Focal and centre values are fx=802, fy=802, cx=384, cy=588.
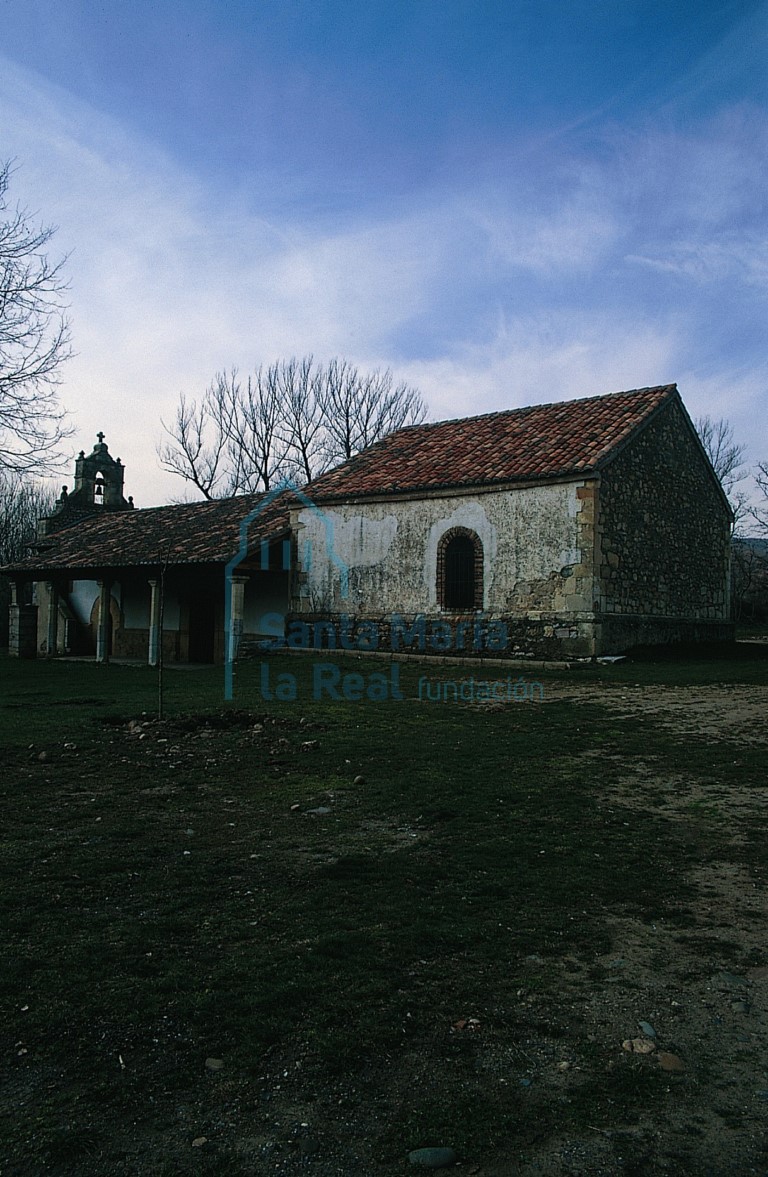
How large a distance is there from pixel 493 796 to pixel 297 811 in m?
1.47

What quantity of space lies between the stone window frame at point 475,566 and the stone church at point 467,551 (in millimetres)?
32

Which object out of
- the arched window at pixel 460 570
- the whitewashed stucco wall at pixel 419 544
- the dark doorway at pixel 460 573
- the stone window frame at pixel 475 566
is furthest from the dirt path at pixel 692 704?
the dark doorway at pixel 460 573

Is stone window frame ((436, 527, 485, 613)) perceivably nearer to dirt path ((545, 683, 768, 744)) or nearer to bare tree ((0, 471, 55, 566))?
dirt path ((545, 683, 768, 744))

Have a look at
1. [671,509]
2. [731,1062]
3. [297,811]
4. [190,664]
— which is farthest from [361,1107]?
[190,664]

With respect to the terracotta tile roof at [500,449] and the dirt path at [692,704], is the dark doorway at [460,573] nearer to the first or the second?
the terracotta tile roof at [500,449]

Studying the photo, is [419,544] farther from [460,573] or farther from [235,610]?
[235,610]

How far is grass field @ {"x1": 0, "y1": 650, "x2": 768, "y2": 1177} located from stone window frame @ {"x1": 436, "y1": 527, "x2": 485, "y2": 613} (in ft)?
34.0

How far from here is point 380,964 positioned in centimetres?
324

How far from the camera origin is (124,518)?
26641mm

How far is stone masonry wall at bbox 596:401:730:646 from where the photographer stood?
658 inches

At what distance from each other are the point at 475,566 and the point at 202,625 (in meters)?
9.14

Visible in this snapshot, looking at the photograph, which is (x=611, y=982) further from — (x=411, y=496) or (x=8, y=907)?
(x=411, y=496)

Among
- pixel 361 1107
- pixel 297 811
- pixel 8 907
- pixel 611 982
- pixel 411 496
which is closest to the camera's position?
pixel 361 1107
